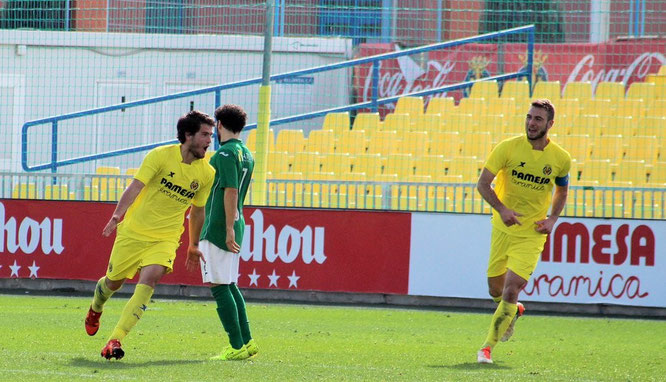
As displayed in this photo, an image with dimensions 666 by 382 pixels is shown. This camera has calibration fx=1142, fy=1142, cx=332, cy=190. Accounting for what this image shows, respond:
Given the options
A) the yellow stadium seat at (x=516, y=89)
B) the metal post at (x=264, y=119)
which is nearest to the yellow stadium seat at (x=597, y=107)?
the yellow stadium seat at (x=516, y=89)

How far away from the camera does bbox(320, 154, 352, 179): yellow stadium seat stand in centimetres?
1515

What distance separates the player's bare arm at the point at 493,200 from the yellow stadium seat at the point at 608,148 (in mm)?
7496

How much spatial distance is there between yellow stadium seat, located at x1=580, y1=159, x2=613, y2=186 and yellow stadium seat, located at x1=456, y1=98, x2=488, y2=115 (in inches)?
78.3

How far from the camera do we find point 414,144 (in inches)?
611

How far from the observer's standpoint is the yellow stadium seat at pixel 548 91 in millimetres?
16188

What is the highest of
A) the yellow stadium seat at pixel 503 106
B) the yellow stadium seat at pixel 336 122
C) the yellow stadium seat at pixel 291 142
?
the yellow stadium seat at pixel 503 106

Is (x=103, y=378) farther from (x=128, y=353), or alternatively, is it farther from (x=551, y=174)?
(x=551, y=174)

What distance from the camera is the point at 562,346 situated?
30.4 feet

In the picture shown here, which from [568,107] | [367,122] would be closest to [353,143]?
[367,122]

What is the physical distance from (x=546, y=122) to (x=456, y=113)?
8.29 m

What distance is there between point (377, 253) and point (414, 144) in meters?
3.27

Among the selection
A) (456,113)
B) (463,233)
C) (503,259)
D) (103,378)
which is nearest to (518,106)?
(456,113)

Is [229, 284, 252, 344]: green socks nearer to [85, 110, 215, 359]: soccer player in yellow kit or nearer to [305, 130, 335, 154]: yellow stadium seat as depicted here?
[85, 110, 215, 359]: soccer player in yellow kit

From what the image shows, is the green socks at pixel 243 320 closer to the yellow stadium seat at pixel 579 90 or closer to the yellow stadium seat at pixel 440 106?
the yellow stadium seat at pixel 440 106
